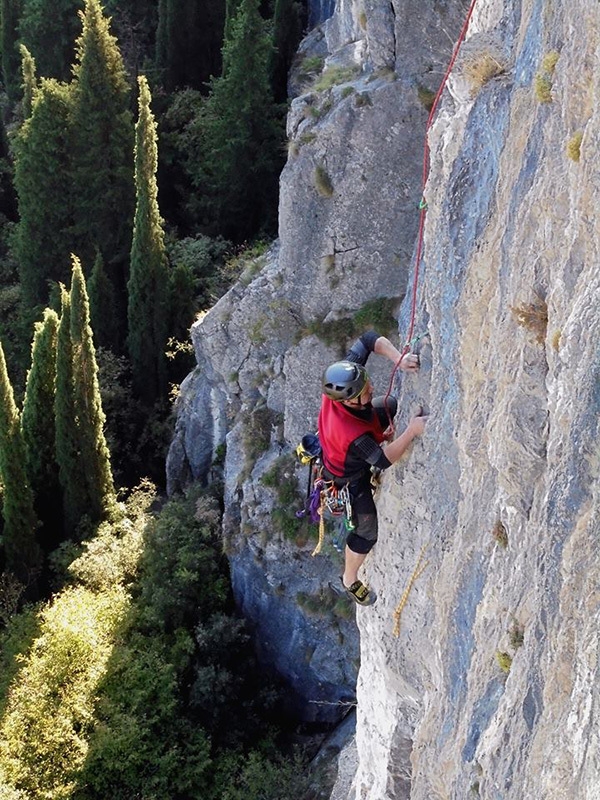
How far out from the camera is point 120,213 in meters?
27.5

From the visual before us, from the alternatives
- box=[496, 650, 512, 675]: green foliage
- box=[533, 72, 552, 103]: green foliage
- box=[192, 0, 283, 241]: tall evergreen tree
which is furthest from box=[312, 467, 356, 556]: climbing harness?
box=[192, 0, 283, 241]: tall evergreen tree

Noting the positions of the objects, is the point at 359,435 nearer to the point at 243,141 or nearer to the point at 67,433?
the point at 67,433

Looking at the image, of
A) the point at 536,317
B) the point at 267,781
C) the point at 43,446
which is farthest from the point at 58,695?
the point at 536,317

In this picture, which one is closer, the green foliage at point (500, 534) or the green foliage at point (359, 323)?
the green foliage at point (500, 534)

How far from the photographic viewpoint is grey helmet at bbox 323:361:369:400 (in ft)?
23.4

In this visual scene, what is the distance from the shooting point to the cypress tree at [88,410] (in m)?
19.0

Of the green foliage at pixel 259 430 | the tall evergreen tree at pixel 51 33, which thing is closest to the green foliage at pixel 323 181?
the green foliage at pixel 259 430

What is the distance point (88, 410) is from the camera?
19484 mm

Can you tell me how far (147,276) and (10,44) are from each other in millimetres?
18243

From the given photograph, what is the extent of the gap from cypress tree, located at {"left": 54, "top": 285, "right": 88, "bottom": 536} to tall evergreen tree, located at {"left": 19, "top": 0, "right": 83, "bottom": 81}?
17687mm

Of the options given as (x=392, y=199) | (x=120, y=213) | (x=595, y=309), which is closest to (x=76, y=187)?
(x=120, y=213)

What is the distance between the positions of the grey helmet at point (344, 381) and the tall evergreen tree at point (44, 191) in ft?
70.1

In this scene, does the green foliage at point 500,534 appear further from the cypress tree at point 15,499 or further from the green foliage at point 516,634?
the cypress tree at point 15,499

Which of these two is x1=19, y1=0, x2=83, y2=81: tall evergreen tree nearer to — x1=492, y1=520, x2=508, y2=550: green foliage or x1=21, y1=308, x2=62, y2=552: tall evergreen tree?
x1=21, y1=308, x2=62, y2=552: tall evergreen tree
